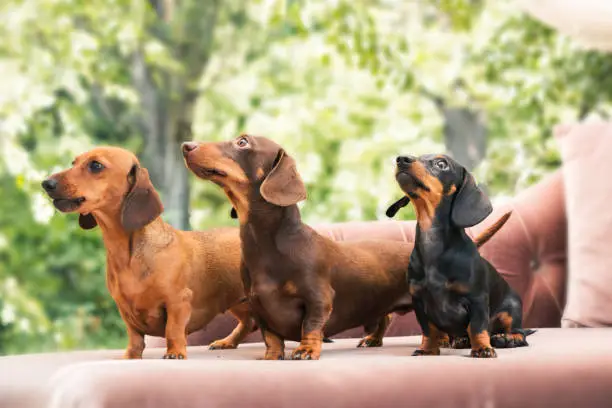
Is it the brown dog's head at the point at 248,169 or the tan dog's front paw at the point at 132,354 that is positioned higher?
the brown dog's head at the point at 248,169

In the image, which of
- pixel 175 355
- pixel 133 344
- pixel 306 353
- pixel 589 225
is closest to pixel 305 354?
pixel 306 353

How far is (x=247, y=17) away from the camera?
15.5ft

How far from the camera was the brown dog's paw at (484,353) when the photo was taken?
1325mm

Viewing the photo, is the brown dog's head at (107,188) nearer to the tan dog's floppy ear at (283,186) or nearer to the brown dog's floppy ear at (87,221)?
the brown dog's floppy ear at (87,221)

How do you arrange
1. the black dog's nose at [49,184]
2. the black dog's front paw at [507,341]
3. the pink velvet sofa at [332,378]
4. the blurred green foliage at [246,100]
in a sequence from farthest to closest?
the blurred green foliage at [246,100]
the black dog's front paw at [507,341]
the black dog's nose at [49,184]
the pink velvet sofa at [332,378]

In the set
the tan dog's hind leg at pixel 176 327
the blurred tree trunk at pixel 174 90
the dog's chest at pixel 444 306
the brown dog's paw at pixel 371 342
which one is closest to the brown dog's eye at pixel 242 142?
the tan dog's hind leg at pixel 176 327

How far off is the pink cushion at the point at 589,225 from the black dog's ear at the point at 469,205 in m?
0.61

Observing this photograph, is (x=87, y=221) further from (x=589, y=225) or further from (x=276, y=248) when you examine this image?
(x=589, y=225)

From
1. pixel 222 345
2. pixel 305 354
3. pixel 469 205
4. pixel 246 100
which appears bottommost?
pixel 222 345

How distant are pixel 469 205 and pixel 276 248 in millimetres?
329

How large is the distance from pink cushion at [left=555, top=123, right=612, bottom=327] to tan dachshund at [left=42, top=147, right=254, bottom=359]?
914 millimetres

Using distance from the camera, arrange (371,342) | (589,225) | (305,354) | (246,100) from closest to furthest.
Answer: (305,354) < (371,342) < (589,225) < (246,100)

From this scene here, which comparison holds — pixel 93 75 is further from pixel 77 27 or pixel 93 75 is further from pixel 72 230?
pixel 72 230

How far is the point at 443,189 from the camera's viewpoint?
4.61 ft
